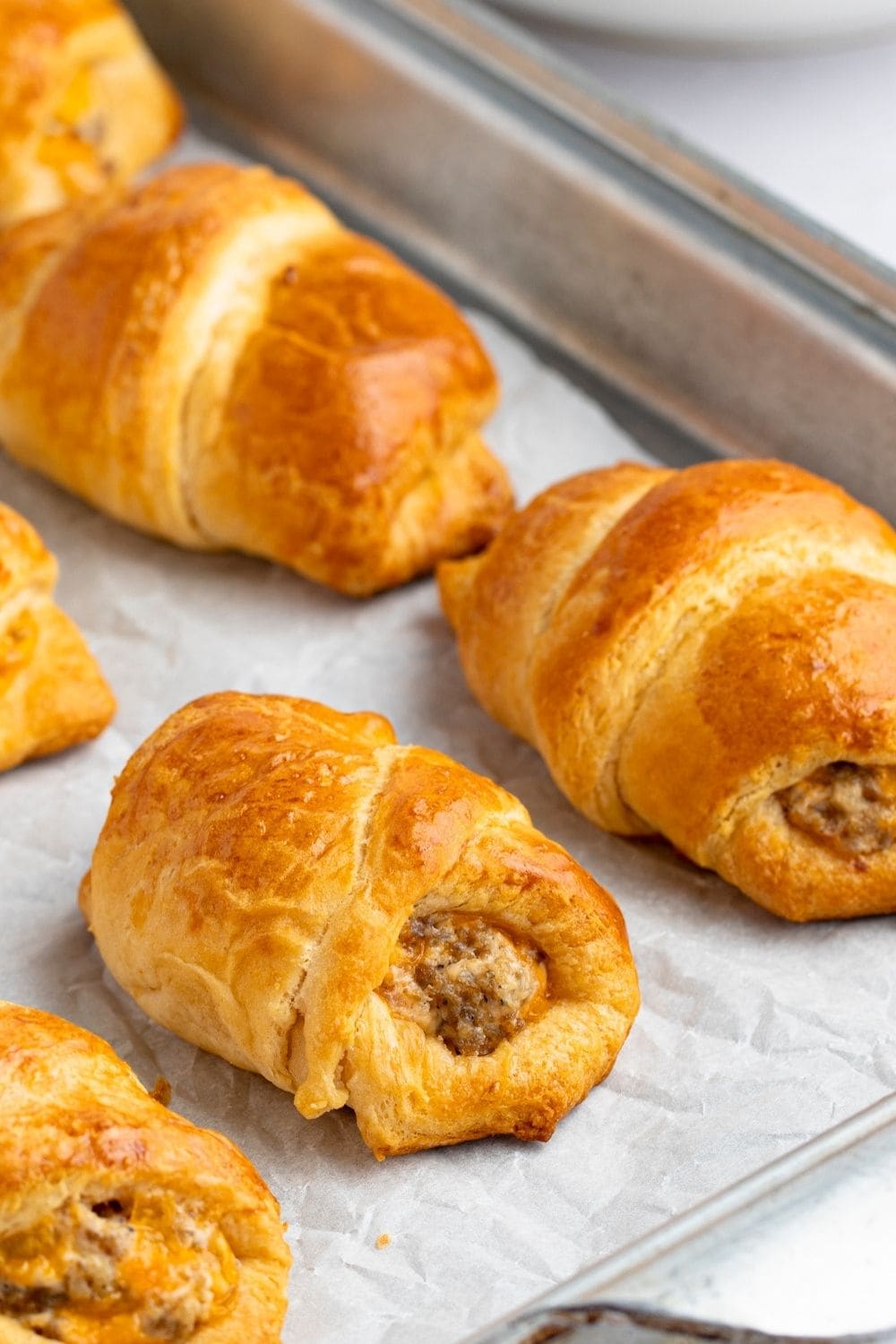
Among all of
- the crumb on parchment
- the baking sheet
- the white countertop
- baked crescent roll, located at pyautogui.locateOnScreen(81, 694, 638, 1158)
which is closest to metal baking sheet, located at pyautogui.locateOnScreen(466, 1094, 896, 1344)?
the baking sheet

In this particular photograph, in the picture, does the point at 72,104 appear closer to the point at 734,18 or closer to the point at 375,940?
the point at 734,18

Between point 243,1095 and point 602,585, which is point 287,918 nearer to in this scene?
point 243,1095

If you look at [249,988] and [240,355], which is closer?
[249,988]

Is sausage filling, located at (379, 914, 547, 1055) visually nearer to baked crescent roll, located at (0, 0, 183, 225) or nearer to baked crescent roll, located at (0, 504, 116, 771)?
baked crescent roll, located at (0, 504, 116, 771)

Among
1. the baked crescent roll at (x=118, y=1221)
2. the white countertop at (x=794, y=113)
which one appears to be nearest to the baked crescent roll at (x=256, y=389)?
the white countertop at (x=794, y=113)

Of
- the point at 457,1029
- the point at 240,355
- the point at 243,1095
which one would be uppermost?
the point at 240,355

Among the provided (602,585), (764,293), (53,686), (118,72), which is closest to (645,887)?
(602,585)

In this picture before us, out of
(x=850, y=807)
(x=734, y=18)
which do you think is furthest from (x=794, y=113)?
(x=850, y=807)
